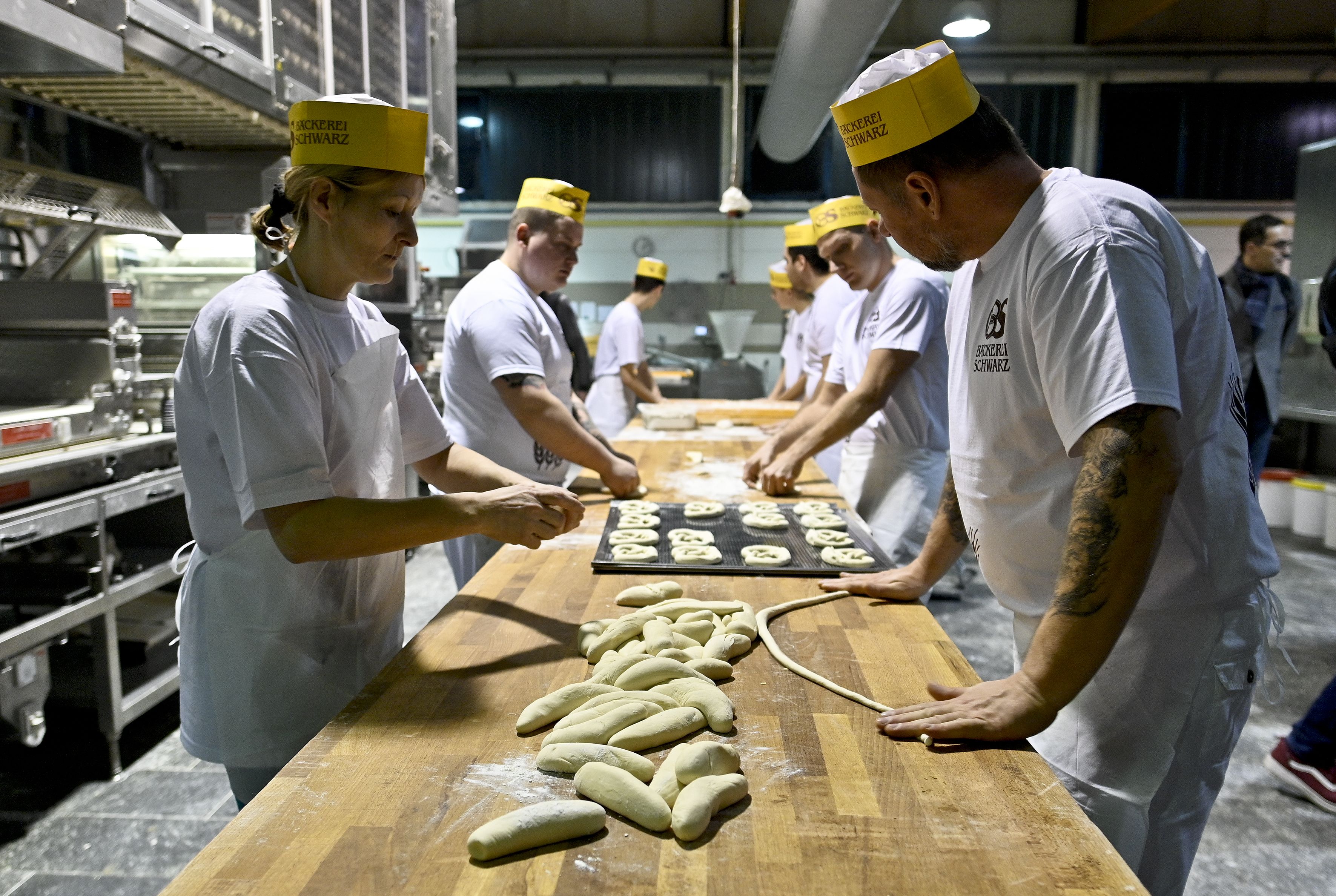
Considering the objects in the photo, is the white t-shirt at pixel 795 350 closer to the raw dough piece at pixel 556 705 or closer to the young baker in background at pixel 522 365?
the young baker in background at pixel 522 365

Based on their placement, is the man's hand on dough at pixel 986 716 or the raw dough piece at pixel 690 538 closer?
the man's hand on dough at pixel 986 716

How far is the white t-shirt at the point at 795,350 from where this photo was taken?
5855 mm

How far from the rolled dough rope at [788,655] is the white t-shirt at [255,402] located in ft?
2.36

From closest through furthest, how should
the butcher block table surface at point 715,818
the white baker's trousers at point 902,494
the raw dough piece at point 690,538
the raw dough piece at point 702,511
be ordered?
1. the butcher block table surface at point 715,818
2. the raw dough piece at point 690,538
3. the raw dough piece at point 702,511
4. the white baker's trousers at point 902,494

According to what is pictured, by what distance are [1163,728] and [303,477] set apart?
1.29 meters

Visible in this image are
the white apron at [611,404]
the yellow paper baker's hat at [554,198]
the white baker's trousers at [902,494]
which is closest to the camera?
the yellow paper baker's hat at [554,198]

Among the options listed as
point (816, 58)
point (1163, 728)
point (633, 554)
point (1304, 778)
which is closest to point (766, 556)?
point (633, 554)

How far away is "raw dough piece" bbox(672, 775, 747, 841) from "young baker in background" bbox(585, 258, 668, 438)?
4865 millimetres

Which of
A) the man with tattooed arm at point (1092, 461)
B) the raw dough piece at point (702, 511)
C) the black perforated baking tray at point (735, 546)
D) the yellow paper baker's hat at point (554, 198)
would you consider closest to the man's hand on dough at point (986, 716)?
the man with tattooed arm at point (1092, 461)

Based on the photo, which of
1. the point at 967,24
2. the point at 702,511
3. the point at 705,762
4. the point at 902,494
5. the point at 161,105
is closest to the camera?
the point at 705,762

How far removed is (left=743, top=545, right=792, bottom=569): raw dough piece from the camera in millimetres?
1830

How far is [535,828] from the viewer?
857 millimetres

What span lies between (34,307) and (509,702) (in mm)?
2370

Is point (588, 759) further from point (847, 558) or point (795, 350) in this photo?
point (795, 350)
